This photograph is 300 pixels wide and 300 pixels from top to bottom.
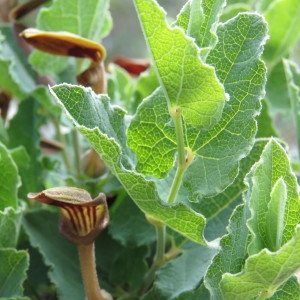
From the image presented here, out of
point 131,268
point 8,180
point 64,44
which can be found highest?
point 64,44

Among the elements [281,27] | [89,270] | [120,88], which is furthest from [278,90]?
[89,270]

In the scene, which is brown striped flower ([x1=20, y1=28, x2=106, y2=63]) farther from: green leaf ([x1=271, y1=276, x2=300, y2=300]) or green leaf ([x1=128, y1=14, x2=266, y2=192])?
green leaf ([x1=271, y1=276, x2=300, y2=300])

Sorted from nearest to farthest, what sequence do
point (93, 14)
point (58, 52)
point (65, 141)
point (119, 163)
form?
1. point (119, 163)
2. point (58, 52)
3. point (93, 14)
4. point (65, 141)

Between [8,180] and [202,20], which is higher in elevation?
[202,20]

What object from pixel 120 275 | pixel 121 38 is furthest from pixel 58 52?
pixel 121 38

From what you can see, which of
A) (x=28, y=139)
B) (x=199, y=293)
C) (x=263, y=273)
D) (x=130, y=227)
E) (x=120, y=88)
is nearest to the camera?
(x=263, y=273)

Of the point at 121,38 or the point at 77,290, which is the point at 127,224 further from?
the point at 121,38

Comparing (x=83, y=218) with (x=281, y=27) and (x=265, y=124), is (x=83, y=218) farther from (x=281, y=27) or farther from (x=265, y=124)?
(x=281, y=27)
